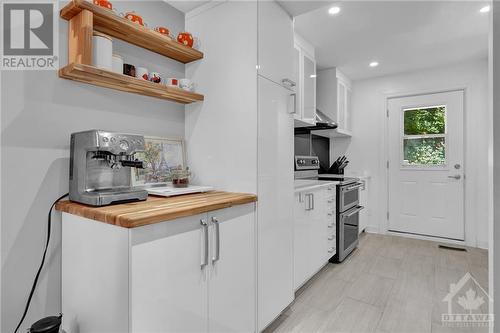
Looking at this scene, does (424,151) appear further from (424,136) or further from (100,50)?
(100,50)

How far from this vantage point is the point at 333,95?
3777 millimetres

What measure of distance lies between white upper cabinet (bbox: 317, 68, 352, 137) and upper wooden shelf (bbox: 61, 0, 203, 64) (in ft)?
8.17

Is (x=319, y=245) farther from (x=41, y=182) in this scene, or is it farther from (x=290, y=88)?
(x=41, y=182)

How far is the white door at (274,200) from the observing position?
166 cm

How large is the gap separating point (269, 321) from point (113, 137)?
58.7 inches

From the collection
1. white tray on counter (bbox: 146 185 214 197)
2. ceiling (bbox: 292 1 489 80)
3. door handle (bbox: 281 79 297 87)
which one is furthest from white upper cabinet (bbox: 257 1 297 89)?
white tray on counter (bbox: 146 185 214 197)

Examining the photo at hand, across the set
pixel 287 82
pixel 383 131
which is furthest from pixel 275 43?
pixel 383 131

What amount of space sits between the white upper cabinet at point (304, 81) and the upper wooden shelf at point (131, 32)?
1249 mm

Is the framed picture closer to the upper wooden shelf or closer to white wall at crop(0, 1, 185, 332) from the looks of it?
white wall at crop(0, 1, 185, 332)

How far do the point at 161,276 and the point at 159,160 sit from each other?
0.89 metres

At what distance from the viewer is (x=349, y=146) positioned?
4.43m

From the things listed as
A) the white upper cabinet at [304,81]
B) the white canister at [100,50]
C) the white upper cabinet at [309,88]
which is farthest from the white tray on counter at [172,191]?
the white upper cabinet at [309,88]

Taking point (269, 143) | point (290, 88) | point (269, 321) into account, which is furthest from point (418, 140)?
point (269, 321)

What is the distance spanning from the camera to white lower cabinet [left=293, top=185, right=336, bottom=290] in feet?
7.18
